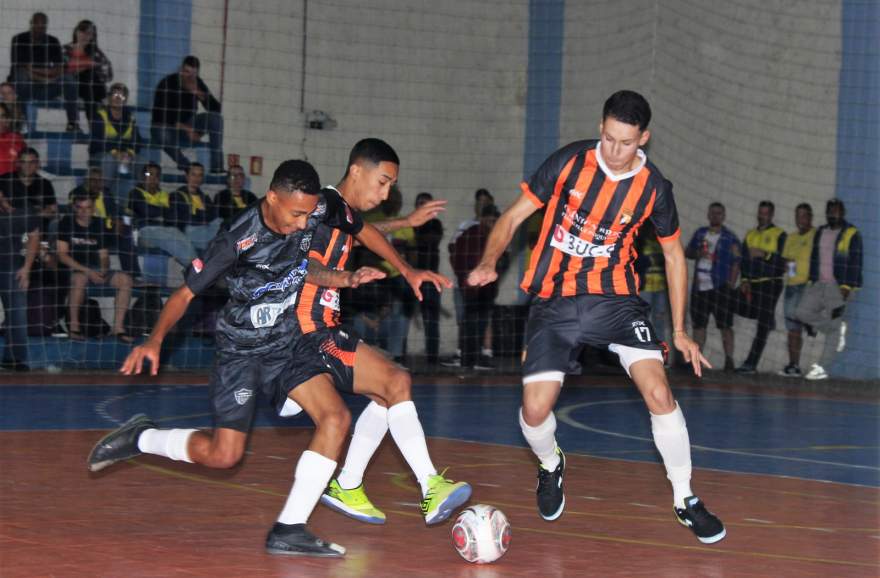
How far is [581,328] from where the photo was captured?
6.35 meters

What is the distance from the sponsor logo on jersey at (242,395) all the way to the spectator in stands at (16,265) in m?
8.33

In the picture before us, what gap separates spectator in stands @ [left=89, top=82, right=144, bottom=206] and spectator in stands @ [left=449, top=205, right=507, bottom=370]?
13.7 feet

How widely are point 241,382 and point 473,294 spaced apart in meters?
10.3

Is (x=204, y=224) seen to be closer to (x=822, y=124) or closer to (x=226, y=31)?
(x=226, y=31)

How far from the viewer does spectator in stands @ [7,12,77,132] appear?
567 inches

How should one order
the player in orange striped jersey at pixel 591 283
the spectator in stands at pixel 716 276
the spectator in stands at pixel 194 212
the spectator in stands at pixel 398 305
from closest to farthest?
the player in orange striped jersey at pixel 591 283, the spectator in stands at pixel 194 212, the spectator in stands at pixel 398 305, the spectator in stands at pixel 716 276

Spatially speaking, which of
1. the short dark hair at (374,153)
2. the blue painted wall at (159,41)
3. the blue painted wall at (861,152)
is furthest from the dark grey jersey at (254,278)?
the blue painted wall at (861,152)

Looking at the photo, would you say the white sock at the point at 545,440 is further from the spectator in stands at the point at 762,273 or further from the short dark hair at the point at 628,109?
the spectator in stands at the point at 762,273

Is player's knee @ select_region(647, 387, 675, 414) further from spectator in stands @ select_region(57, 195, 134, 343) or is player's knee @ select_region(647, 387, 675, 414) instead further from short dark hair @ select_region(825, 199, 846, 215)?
short dark hair @ select_region(825, 199, 846, 215)

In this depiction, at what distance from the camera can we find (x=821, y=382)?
51.5 ft

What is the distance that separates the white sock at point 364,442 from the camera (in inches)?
253

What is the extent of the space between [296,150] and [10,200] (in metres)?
4.95

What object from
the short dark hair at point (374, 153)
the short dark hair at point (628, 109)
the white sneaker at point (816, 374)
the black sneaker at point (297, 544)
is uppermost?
the short dark hair at point (628, 109)

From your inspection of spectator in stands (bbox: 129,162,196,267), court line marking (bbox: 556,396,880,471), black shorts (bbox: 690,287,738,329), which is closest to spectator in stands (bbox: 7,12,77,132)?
spectator in stands (bbox: 129,162,196,267)
